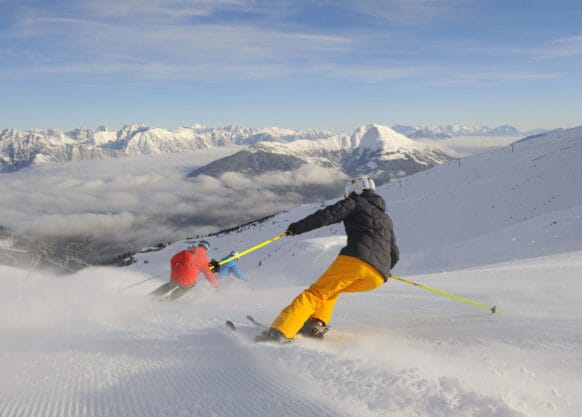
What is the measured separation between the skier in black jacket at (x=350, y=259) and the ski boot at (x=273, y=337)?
0.22 m

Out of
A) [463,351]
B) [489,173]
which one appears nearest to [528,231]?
[463,351]

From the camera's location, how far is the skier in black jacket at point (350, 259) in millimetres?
5133

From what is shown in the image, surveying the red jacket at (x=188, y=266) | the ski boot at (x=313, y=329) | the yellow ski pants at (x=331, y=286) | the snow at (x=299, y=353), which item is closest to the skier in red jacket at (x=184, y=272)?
the red jacket at (x=188, y=266)

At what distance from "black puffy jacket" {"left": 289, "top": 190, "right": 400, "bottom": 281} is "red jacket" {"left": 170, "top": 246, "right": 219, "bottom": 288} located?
16.0 ft

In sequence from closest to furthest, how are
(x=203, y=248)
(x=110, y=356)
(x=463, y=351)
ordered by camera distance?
(x=463, y=351)
(x=110, y=356)
(x=203, y=248)

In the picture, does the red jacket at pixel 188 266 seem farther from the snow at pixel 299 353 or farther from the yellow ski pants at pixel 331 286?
the yellow ski pants at pixel 331 286

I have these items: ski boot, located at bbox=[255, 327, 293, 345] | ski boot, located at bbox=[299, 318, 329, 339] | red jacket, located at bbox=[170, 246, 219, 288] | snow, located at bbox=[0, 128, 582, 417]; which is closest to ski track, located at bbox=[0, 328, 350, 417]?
snow, located at bbox=[0, 128, 582, 417]

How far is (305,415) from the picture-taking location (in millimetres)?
3021

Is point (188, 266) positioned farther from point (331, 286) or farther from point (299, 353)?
point (299, 353)

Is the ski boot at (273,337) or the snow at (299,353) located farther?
the ski boot at (273,337)

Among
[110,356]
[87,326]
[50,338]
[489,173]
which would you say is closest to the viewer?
[110,356]

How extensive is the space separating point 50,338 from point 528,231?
700 inches

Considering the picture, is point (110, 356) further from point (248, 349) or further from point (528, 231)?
point (528, 231)

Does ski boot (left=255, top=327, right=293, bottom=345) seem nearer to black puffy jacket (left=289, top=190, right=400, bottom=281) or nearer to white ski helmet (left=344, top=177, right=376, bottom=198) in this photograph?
black puffy jacket (left=289, top=190, right=400, bottom=281)
